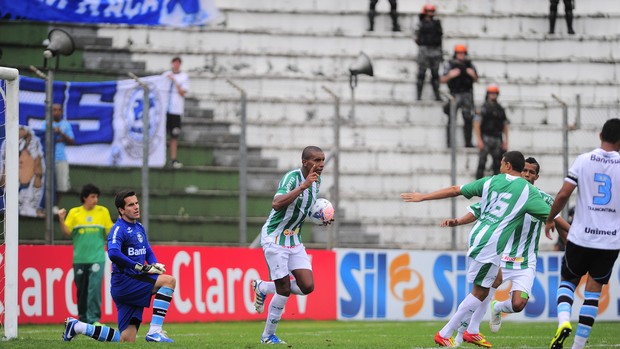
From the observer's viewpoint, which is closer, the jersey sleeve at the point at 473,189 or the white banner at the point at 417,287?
the jersey sleeve at the point at 473,189

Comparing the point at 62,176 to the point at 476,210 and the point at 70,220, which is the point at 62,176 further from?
the point at 476,210

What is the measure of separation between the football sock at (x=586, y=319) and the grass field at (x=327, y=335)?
7.33 feet

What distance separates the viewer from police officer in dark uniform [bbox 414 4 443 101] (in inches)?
1008

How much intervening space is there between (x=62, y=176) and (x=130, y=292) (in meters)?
7.07

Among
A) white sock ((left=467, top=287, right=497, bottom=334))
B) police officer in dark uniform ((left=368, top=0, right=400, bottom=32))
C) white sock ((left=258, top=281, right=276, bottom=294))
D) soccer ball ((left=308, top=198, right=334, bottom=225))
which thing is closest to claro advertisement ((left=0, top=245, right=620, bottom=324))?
white sock ((left=258, top=281, right=276, bottom=294))

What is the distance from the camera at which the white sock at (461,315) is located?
41.5ft

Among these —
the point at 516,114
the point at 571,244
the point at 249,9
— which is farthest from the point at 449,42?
the point at 571,244

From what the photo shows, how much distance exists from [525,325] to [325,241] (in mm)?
4334

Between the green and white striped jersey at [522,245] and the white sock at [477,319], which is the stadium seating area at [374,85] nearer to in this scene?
the green and white striped jersey at [522,245]

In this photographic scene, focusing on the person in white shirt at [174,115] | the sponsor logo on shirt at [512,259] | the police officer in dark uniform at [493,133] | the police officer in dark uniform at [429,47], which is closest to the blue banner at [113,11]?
the person in white shirt at [174,115]

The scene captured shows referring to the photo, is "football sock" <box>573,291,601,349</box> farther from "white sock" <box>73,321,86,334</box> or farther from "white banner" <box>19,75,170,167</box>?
"white banner" <box>19,75,170,167</box>

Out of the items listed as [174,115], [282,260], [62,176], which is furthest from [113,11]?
[282,260]

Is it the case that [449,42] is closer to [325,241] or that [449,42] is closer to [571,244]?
[325,241]

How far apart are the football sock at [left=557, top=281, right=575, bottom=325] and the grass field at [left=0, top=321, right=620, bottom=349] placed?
6.77 ft
